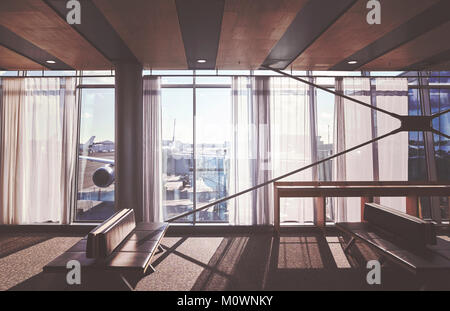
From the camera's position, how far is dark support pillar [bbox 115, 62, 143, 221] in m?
3.86

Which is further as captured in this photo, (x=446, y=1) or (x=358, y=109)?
(x=358, y=109)

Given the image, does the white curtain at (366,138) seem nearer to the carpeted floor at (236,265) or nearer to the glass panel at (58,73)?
the carpeted floor at (236,265)

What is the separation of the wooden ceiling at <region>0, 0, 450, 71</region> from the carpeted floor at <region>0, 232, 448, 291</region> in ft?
9.50

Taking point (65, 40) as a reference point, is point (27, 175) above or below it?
below

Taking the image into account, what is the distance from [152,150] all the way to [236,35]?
8.14 ft

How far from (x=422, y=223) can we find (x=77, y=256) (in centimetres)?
360

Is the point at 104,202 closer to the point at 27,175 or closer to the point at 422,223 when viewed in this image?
the point at 27,175

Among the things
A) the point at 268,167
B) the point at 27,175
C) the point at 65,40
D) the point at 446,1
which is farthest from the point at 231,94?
the point at 27,175

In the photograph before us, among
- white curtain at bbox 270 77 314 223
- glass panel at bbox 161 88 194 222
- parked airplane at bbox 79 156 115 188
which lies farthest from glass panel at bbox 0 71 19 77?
Result: white curtain at bbox 270 77 314 223

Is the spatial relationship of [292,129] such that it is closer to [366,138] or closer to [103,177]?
[366,138]

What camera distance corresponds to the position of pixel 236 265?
3.26 metres

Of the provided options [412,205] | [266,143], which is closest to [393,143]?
[412,205]

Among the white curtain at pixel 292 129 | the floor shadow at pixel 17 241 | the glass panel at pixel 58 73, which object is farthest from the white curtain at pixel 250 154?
→ the floor shadow at pixel 17 241

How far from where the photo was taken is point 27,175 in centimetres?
466
